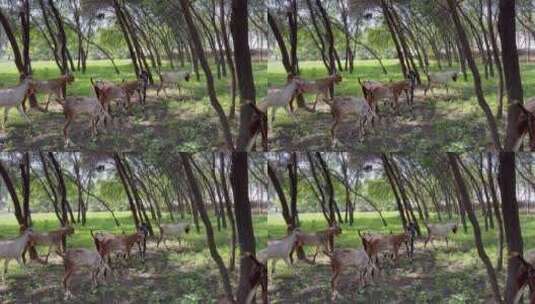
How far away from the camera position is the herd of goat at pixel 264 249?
496 centimetres

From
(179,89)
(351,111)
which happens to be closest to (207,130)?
(179,89)

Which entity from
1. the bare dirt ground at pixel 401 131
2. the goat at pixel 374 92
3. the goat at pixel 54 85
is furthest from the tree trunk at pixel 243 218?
the goat at pixel 54 85

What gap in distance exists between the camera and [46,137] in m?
4.95

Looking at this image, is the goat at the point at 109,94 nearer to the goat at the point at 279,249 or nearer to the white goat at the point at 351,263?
the goat at the point at 279,249

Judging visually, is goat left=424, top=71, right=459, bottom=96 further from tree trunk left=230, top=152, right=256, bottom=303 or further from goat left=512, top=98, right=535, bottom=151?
tree trunk left=230, top=152, right=256, bottom=303

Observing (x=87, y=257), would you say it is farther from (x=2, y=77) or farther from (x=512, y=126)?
(x=512, y=126)

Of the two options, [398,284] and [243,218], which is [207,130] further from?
[398,284]

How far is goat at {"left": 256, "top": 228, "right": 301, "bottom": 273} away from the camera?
195 inches

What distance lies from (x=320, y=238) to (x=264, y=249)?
1.12 ft

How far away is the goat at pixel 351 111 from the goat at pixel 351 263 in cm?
65

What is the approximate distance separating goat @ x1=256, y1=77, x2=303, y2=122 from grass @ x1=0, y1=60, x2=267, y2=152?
0.34 metres

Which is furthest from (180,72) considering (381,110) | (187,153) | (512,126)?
(512,126)

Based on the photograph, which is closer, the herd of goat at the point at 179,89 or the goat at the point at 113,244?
the herd of goat at the point at 179,89

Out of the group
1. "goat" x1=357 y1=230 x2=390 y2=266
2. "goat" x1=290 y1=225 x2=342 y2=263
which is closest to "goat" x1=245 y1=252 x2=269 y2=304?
"goat" x1=290 y1=225 x2=342 y2=263
